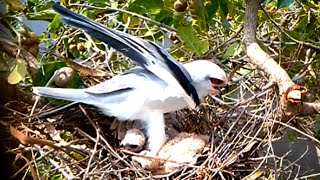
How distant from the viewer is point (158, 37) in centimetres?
111

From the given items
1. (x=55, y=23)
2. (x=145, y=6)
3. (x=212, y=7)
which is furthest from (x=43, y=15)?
(x=212, y=7)

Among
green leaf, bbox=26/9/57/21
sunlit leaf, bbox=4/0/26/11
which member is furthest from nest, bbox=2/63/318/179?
green leaf, bbox=26/9/57/21

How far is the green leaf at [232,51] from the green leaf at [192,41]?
0.04m

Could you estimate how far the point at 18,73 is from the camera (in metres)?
0.74

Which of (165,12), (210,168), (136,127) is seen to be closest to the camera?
(210,168)

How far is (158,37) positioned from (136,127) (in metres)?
0.29

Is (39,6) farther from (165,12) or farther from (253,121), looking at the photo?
(253,121)

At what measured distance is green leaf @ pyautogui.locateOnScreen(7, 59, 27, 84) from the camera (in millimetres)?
724

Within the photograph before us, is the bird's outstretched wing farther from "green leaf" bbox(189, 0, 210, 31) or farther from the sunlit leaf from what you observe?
"green leaf" bbox(189, 0, 210, 31)

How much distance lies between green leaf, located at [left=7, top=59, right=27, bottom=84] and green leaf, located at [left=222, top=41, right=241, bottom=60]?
13.5 inches

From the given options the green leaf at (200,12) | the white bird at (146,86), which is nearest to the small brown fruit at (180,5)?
the green leaf at (200,12)

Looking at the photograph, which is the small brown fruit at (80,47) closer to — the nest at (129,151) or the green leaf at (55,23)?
the green leaf at (55,23)

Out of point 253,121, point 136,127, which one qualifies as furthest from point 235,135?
point 136,127

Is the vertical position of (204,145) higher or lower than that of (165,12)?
lower
